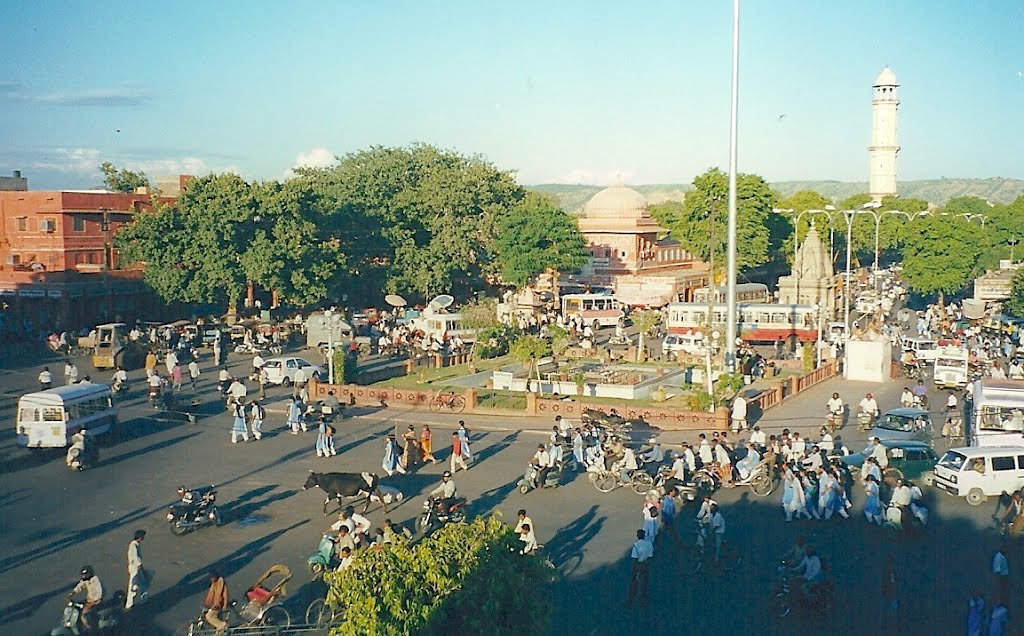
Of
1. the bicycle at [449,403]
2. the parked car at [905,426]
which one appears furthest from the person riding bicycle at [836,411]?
the bicycle at [449,403]

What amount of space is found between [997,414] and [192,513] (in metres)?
18.4

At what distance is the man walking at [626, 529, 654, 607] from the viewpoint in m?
14.4

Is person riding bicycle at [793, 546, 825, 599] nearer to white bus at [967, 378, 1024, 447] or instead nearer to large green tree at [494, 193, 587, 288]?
white bus at [967, 378, 1024, 447]

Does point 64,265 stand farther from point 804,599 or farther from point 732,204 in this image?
point 804,599

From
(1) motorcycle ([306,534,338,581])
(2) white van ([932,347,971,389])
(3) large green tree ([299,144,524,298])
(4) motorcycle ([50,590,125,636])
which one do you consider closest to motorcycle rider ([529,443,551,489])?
(1) motorcycle ([306,534,338,581])

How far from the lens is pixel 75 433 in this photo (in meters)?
24.1

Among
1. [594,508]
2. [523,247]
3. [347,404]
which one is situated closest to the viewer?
[594,508]

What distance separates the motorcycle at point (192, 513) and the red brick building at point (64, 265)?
32334mm

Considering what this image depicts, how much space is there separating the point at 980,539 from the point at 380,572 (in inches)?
511

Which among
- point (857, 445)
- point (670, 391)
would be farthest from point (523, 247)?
point (857, 445)

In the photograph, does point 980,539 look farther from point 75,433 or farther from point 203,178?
point 203,178

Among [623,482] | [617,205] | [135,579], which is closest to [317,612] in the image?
[135,579]

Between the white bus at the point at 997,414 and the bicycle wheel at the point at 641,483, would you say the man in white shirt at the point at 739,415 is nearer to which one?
the white bus at the point at 997,414

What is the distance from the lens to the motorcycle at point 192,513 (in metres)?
17.9
